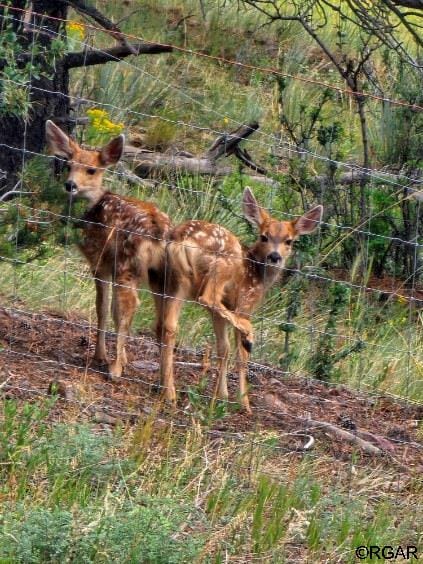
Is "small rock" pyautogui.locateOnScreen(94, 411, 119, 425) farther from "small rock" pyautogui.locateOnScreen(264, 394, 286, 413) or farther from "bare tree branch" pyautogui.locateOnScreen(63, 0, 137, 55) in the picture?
"bare tree branch" pyautogui.locateOnScreen(63, 0, 137, 55)

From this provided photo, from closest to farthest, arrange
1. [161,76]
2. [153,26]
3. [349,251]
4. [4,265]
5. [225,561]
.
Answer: [225,561], [4,265], [349,251], [161,76], [153,26]

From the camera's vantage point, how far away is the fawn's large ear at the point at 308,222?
949cm

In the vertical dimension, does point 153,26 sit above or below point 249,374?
above

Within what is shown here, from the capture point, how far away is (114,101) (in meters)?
15.6

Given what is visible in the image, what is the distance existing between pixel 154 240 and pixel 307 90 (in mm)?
9679

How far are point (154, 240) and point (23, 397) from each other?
1.55 metres

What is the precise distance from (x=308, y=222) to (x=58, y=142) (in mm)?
1771

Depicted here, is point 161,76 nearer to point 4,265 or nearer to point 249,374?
point 4,265

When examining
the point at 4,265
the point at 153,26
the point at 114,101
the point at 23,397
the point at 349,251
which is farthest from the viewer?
the point at 153,26

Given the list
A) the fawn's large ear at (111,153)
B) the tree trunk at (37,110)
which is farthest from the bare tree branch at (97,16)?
the fawn's large ear at (111,153)

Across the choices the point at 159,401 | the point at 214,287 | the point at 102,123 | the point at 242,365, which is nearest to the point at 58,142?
the point at 214,287

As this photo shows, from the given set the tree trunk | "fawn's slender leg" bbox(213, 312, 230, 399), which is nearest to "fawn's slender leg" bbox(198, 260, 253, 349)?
"fawn's slender leg" bbox(213, 312, 230, 399)

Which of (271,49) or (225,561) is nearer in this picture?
(225,561)

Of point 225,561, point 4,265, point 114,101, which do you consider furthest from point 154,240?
point 114,101
